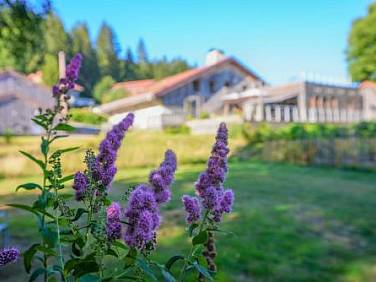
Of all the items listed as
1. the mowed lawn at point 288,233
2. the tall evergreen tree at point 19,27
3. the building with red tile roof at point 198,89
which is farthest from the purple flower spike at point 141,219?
the building with red tile roof at point 198,89

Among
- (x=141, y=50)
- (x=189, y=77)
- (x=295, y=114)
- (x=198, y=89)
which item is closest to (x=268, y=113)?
(x=295, y=114)

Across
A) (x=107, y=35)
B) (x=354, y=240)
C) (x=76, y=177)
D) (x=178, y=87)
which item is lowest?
(x=354, y=240)

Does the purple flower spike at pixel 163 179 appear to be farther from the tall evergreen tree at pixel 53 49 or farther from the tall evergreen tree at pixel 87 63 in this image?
the tall evergreen tree at pixel 87 63

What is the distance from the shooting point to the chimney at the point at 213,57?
3092 centimetres

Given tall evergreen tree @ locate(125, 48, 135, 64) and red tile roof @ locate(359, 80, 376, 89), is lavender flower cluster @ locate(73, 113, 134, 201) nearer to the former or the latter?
red tile roof @ locate(359, 80, 376, 89)

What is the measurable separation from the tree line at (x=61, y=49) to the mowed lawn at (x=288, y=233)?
2.26 m

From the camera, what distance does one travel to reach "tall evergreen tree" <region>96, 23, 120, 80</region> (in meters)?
58.7

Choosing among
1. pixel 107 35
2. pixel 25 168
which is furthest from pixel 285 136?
pixel 107 35

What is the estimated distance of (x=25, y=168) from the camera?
11273 millimetres

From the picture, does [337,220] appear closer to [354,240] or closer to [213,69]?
[354,240]

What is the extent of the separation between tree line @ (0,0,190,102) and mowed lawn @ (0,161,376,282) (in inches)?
89.1

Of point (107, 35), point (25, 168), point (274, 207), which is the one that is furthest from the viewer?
point (107, 35)

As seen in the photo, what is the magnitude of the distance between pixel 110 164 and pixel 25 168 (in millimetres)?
11153

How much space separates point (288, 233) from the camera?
474 cm
